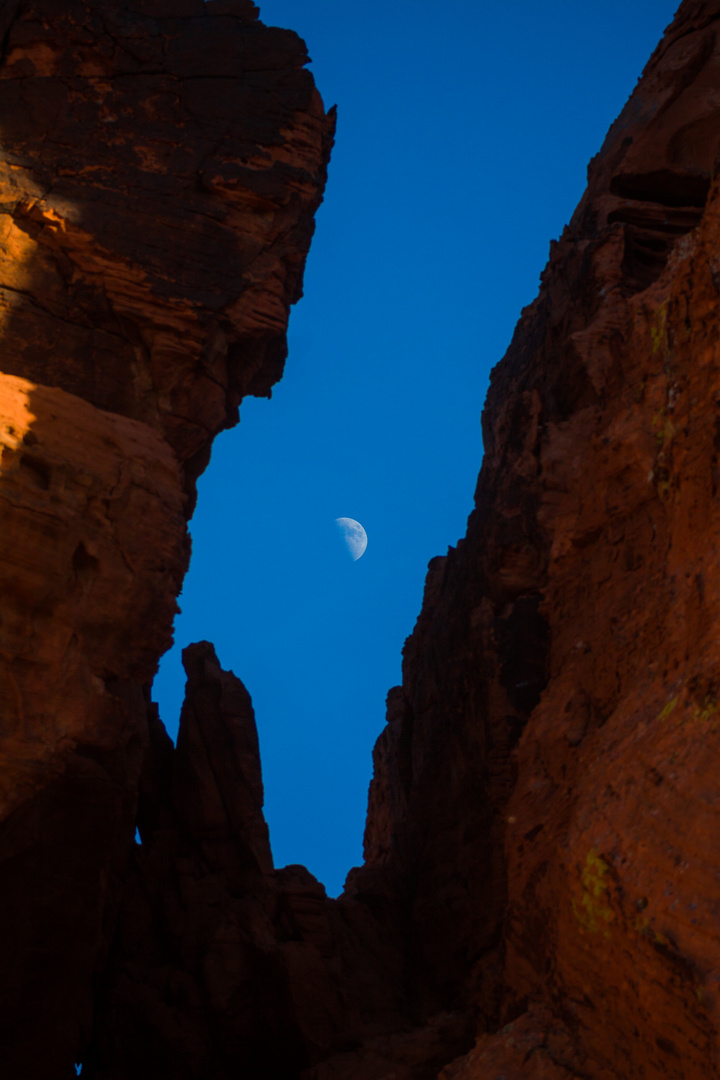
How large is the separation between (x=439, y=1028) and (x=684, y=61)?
21.0 meters

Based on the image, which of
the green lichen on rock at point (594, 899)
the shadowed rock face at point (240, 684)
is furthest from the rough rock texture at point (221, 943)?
the green lichen on rock at point (594, 899)

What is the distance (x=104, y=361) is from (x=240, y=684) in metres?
11.6

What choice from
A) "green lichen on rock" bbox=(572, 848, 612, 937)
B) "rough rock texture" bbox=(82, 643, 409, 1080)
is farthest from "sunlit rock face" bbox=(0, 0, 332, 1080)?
"green lichen on rock" bbox=(572, 848, 612, 937)

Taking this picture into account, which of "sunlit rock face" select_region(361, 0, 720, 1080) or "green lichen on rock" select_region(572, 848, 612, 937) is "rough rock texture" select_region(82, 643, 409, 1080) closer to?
"sunlit rock face" select_region(361, 0, 720, 1080)

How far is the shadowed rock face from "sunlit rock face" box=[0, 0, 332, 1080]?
0.06 m

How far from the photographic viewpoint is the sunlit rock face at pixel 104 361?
1177 centimetres

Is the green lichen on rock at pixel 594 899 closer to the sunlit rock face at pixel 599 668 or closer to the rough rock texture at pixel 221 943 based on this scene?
the sunlit rock face at pixel 599 668

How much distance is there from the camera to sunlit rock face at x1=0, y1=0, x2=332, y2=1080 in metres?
11.8

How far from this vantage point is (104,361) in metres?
15.7

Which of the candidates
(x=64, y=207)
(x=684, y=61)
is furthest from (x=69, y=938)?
(x=684, y=61)

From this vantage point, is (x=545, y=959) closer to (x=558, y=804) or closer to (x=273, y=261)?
(x=558, y=804)

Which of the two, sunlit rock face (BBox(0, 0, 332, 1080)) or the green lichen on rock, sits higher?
sunlit rock face (BBox(0, 0, 332, 1080))

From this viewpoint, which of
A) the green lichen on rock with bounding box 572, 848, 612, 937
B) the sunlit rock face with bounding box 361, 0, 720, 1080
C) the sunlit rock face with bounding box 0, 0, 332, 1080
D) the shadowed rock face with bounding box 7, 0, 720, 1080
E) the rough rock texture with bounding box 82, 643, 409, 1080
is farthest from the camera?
the rough rock texture with bounding box 82, 643, 409, 1080

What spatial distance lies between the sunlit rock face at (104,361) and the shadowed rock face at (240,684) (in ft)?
0.21
